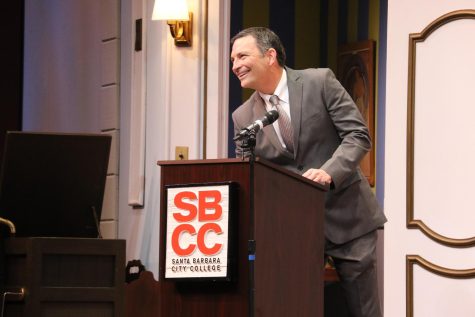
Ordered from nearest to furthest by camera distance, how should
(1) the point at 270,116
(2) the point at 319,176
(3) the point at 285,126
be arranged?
(1) the point at 270,116, (2) the point at 319,176, (3) the point at 285,126

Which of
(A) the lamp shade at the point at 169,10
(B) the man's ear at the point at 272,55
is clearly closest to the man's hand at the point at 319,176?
(B) the man's ear at the point at 272,55

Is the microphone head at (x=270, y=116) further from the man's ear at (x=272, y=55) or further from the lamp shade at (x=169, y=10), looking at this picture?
the lamp shade at (x=169, y=10)

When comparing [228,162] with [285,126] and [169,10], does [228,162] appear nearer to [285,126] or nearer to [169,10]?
[285,126]

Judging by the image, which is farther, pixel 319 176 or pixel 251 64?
pixel 251 64

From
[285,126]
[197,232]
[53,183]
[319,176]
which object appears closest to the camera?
[197,232]

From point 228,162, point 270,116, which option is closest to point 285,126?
point 270,116

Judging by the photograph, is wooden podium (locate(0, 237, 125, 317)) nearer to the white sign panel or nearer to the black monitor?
the black monitor

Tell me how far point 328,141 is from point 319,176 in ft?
1.18

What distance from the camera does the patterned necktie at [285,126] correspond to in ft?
12.5

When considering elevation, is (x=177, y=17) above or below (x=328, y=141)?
above

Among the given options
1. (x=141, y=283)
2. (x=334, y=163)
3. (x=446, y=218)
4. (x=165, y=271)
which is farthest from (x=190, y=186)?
(x=141, y=283)

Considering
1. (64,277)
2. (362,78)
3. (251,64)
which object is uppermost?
(362,78)

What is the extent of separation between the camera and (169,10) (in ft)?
17.7

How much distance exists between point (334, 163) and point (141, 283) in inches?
84.2
